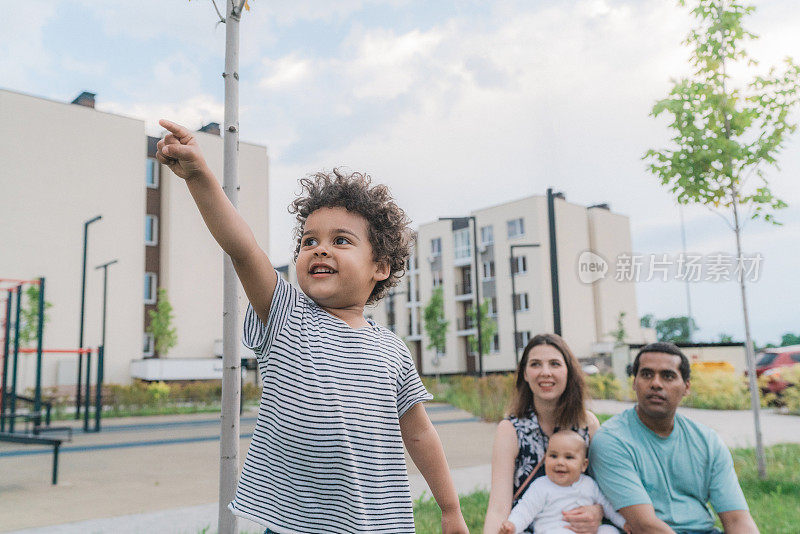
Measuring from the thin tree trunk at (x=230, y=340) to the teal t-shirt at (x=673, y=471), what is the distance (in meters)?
1.76

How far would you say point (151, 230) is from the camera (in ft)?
106

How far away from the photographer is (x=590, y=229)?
45.8 m

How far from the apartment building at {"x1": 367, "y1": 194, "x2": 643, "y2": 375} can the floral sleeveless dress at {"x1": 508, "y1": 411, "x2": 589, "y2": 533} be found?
117 feet

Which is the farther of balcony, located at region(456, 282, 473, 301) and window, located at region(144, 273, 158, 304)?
balcony, located at region(456, 282, 473, 301)

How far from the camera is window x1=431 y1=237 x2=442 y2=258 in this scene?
159 feet

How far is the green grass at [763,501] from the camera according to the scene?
4.98 metres

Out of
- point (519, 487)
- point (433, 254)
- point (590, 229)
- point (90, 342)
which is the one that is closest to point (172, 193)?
point (90, 342)

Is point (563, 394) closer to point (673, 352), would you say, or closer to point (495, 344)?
→ point (673, 352)

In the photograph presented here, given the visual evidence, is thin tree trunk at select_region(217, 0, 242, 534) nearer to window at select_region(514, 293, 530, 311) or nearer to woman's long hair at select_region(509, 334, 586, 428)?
woman's long hair at select_region(509, 334, 586, 428)

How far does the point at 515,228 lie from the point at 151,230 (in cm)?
2213

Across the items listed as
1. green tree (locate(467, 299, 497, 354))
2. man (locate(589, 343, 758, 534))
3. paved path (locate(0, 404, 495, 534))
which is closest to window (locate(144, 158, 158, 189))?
green tree (locate(467, 299, 497, 354))

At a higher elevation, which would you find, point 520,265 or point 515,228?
point 515,228

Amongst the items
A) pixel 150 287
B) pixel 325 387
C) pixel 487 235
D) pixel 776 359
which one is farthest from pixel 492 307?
pixel 325 387

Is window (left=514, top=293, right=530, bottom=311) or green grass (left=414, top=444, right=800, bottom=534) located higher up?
window (left=514, top=293, right=530, bottom=311)
